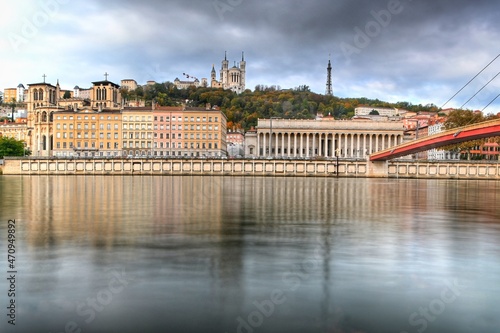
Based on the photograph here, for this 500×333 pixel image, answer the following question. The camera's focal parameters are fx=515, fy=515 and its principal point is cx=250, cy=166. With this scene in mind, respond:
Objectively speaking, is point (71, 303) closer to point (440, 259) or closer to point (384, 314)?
point (384, 314)

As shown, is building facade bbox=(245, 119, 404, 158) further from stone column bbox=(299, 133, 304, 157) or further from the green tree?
the green tree

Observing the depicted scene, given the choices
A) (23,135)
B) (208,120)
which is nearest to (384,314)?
(208,120)

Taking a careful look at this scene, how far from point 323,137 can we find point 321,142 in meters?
1.67

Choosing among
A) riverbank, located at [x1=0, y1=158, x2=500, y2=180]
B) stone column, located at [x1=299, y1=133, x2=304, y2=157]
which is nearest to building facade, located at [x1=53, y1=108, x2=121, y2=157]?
riverbank, located at [x1=0, y1=158, x2=500, y2=180]

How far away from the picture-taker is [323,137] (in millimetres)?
149125

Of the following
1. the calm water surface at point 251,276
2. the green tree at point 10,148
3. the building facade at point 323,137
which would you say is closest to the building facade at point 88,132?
the green tree at point 10,148

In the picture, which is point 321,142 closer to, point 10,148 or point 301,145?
point 301,145

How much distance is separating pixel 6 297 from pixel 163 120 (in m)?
112

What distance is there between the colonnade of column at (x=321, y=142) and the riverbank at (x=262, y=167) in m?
51.5

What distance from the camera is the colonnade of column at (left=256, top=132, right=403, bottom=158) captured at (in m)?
146

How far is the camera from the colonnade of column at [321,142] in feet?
478

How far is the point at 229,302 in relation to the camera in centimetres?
950

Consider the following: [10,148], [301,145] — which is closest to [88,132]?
[10,148]

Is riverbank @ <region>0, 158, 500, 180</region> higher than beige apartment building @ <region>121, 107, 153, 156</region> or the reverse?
the reverse
